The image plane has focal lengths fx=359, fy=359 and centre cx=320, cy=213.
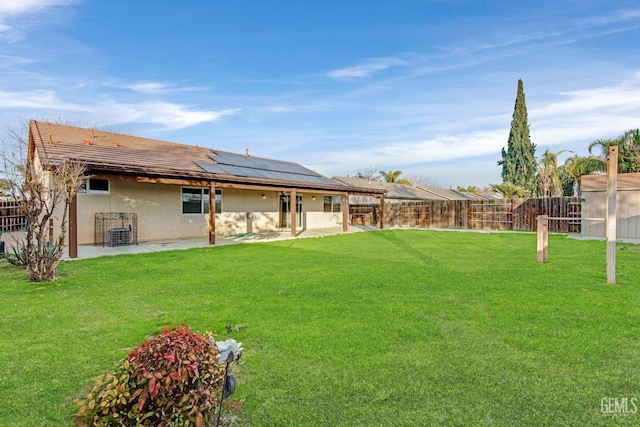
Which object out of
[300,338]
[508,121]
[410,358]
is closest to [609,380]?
[410,358]

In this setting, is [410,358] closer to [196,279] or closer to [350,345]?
[350,345]

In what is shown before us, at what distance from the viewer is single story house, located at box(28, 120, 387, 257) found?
1090 centimetres

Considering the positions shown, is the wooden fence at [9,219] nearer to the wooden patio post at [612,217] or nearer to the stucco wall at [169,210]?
the stucco wall at [169,210]

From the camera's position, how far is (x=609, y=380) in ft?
8.88

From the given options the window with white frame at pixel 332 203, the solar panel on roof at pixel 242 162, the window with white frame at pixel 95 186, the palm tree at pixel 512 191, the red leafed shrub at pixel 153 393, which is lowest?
the red leafed shrub at pixel 153 393

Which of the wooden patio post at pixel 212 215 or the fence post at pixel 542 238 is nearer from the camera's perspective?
the fence post at pixel 542 238

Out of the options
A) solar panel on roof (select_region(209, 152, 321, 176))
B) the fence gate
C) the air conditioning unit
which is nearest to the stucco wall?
the fence gate

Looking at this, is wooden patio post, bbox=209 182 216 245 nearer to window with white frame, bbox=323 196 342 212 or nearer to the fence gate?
the fence gate

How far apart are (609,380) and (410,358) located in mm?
1459

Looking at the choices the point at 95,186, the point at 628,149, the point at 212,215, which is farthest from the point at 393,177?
the point at 95,186

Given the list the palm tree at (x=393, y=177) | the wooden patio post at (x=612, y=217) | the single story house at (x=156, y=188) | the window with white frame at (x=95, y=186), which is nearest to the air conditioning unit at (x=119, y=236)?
the single story house at (x=156, y=188)

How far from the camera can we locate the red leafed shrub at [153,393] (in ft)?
5.76

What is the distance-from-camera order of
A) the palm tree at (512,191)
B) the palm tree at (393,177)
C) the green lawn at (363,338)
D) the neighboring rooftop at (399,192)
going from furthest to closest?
1. the palm tree at (393,177)
2. the palm tree at (512,191)
3. the neighboring rooftop at (399,192)
4. the green lawn at (363,338)

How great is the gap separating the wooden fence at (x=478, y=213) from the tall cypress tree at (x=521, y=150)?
1650cm
